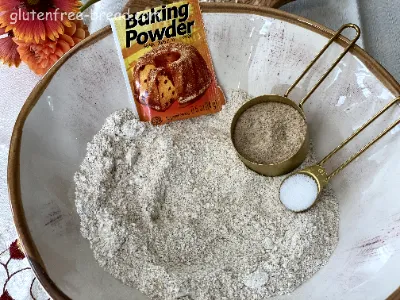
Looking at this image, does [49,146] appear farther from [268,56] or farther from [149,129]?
[268,56]

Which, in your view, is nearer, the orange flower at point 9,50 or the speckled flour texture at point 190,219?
the speckled flour texture at point 190,219

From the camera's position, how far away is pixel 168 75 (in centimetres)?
83

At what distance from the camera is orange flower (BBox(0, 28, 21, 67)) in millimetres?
851

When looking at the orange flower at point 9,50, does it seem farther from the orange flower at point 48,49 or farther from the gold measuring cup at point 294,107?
the gold measuring cup at point 294,107

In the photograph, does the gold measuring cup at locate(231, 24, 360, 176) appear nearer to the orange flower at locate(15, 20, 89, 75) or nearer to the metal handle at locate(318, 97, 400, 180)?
the metal handle at locate(318, 97, 400, 180)

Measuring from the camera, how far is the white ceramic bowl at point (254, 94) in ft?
2.22

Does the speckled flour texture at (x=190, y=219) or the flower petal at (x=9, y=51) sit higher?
the flower petal at (x=9, y=51)

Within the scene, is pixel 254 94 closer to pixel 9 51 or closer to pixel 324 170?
pixel 324 170

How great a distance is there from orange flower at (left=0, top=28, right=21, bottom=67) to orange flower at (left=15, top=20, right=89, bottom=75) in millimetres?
34

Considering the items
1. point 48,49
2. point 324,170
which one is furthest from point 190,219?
point 48,49

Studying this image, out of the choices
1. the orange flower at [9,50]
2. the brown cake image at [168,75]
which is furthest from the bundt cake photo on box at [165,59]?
the orange flower at [9,50]

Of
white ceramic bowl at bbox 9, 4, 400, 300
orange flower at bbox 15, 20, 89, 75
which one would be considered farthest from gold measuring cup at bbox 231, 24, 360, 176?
orange flower at bbox 15, 20, 89, 75

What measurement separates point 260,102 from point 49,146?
14.7 inches

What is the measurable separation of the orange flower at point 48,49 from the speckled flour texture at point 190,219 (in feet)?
0.52
